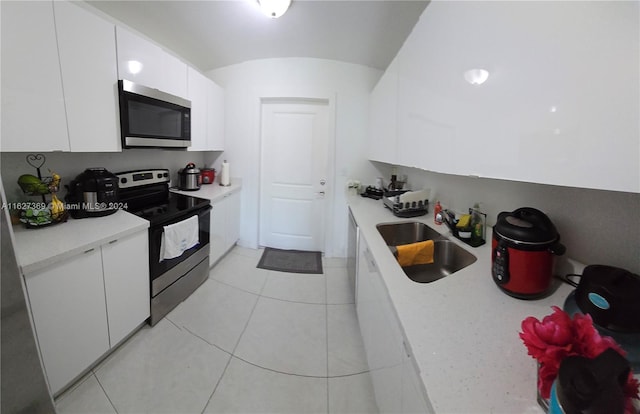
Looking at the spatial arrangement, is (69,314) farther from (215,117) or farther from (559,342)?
(215,117)

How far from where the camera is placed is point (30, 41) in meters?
1.14

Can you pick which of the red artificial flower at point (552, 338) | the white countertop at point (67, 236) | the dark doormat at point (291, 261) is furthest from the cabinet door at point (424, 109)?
the white countertop at point (67, 236)

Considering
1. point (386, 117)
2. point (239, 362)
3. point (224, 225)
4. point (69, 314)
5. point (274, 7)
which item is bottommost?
point (239, 362)

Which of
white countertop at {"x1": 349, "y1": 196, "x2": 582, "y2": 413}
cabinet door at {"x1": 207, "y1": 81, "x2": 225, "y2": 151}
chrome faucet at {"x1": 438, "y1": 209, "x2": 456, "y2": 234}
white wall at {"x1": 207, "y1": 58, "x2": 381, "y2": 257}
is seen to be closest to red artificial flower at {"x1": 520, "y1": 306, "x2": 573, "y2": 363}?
white countertop at {"x1": 349, "y1": 196, "x2": 582, "y2": 413}

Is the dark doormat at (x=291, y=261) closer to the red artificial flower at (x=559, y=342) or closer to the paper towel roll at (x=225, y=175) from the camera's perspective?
the paper towel roll at (x=225, y=175)

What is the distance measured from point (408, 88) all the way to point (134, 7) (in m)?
2.30

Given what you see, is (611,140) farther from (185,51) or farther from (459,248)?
(185,51)

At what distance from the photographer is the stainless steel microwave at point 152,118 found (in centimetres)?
163

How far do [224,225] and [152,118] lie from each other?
1357 millimetres

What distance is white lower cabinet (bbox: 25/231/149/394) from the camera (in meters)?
1.12

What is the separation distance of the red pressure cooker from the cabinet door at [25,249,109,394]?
80.0 inches

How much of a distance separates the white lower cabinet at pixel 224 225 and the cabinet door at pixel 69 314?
3.83 ft

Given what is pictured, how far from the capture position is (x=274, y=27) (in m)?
2.19

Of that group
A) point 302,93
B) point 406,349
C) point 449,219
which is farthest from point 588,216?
point 302,93
